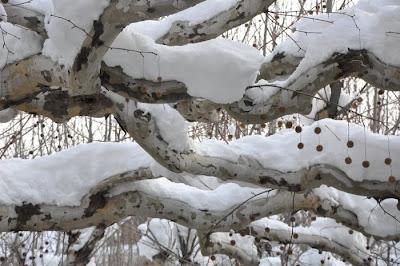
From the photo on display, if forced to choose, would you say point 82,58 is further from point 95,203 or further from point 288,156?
point 95,203

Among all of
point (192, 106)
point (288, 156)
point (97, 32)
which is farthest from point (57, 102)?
point (288, 156)

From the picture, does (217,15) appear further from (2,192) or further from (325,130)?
(2,192)

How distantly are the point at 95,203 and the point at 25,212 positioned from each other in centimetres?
48

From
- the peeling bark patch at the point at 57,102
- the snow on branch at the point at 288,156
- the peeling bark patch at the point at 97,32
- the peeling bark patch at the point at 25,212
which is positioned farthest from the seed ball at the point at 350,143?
the peeling bark patch at the point at 25,212

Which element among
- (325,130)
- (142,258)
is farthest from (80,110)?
(142,258)

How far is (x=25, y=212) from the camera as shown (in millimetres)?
4484

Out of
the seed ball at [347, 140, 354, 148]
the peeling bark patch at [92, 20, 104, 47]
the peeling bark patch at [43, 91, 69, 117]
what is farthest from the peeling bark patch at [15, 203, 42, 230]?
the seed ball at [347, 140, 354, 148]

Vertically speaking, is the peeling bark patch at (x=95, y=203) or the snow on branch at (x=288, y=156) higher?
the snow on branch at (x=288, y=156)

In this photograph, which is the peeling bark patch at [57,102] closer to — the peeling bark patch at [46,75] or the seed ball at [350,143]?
the peeling bark patch at [46,75]

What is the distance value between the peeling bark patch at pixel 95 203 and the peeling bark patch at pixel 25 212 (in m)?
0.33

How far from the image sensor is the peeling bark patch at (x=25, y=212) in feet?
14.7

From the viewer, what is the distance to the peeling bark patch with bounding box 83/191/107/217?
4664mm

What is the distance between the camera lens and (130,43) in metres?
3.34

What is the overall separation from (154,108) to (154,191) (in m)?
0.97
